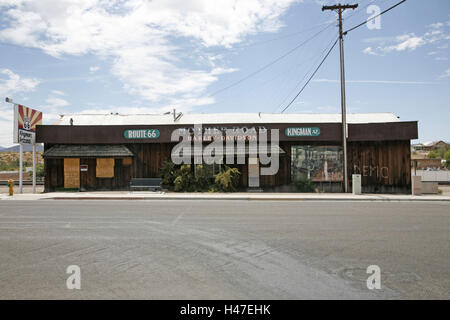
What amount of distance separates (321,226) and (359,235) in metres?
1.36

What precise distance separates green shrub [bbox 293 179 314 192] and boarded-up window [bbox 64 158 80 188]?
14840mm

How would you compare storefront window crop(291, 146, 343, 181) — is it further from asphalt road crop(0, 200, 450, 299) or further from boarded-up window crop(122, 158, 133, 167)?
boarded-up window crop(122, 158, 133, 167)

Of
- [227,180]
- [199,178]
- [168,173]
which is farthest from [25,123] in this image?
[227,180]

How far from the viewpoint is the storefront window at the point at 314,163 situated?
21.2 meters

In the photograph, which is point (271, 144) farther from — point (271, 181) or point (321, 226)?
point (321, 226)

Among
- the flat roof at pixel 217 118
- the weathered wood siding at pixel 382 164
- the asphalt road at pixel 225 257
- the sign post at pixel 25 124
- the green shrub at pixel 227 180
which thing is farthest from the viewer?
the flat roof at pixel 217 118

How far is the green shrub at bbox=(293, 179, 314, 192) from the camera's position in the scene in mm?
20969

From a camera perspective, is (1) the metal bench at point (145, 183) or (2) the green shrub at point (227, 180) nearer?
(2) the green shrub at point (227, 180)

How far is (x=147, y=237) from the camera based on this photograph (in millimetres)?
7746

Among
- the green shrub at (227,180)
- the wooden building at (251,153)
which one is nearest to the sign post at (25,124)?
the wooden building at (251,153)

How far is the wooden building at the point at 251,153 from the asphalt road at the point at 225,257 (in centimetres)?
1062

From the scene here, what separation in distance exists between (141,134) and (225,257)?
1656cm

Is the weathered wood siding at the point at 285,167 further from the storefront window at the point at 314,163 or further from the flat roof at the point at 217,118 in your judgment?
the flat roof at the point at 217,118
